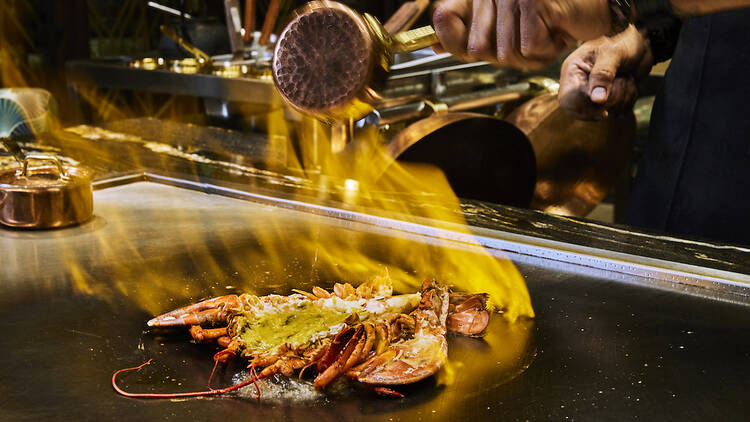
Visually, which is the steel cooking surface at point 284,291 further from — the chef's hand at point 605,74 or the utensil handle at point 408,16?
the utensil handle at point 408,16

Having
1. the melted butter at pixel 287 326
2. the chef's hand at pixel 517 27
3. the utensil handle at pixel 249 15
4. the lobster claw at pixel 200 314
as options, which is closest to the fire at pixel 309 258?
the lobster claw at pixel 200 314

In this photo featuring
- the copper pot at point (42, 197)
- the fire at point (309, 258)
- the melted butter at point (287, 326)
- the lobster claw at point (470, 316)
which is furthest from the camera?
the copper pot at point (42, 197)

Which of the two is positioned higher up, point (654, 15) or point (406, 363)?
point (654, 15)

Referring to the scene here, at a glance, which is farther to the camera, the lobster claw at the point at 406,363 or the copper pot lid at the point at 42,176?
the copper pot lid at the point at 42,176

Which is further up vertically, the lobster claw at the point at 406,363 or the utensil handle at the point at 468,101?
the utensil handle at the point at 468,101

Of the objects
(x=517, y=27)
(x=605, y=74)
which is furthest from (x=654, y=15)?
(x=605, y=74)

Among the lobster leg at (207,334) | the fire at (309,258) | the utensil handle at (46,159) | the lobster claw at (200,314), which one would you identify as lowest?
the fire at (309,258)

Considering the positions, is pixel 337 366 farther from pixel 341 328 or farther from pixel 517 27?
pixel 517 27

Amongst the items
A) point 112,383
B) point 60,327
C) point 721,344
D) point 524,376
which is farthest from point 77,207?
point 721,344
